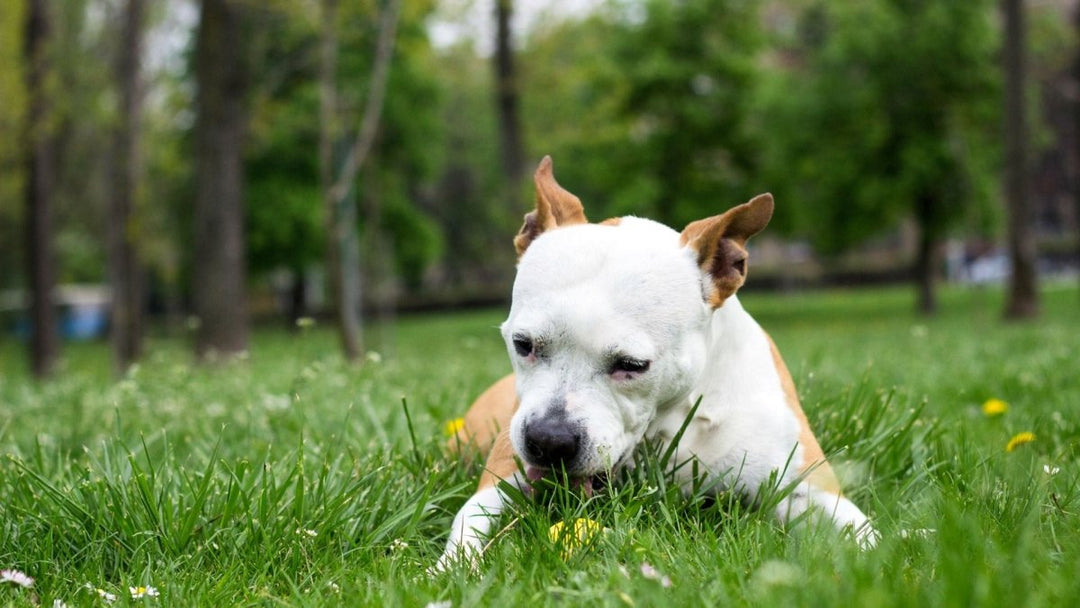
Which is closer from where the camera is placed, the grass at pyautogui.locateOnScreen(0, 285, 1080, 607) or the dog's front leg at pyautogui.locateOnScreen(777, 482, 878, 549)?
the grass at pyautogui.locateOnScreen(0, 285, 1080, 607)

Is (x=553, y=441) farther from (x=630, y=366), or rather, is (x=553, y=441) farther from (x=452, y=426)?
(x=452, y=426)

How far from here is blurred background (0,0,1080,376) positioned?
11.4 m

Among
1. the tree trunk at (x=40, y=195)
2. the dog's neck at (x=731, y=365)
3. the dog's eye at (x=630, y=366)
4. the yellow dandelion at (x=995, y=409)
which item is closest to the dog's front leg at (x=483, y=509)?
the dog's eye at (x=630, y=366)

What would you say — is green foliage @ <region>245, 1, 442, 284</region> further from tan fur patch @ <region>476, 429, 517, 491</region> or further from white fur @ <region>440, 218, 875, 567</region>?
white fur @ <region>440, 218, 875, 567</region>

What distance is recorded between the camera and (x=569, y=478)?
2727 mm

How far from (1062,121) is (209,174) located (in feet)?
117

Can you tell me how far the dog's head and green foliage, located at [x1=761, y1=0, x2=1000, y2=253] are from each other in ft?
62.6

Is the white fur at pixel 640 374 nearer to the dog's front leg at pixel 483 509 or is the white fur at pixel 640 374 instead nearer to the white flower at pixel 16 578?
the dog's front leg at pixel 483 509

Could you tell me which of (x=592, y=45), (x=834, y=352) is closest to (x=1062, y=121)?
(x=592, y=45)

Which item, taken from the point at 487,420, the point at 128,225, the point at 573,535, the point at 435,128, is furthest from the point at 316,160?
the point at 573,535

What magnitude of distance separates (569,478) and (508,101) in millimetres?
19697

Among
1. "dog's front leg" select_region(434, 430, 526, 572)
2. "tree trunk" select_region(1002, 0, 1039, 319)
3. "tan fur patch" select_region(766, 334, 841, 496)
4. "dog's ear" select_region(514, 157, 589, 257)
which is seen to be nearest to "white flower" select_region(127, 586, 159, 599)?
"dog's front leg" select_region(434, 430, 526, 572)

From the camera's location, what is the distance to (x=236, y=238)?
11.5m

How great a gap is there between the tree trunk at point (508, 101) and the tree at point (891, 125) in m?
5.94
